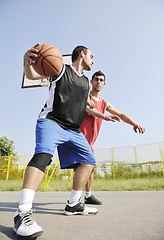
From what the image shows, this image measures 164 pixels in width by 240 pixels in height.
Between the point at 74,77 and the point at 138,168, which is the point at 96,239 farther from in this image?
the point at 138,168

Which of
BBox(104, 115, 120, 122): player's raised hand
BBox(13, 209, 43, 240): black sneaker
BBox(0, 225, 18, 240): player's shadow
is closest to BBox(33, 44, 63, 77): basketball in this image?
BBox(104, 115, 120, 122): player's raised hand

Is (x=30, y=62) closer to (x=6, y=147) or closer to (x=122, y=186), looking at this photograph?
(x=122, y=186)

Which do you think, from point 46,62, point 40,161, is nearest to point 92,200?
point 40,161

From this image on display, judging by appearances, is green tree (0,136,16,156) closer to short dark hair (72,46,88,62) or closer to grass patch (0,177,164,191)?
grass patch (0,177,164,191)

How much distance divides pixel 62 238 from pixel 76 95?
1.29 metres

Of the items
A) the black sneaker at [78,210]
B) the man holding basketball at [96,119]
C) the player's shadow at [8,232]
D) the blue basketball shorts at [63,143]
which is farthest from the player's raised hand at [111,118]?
the player's shadow at [8,232]

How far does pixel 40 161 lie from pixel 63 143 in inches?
16.9

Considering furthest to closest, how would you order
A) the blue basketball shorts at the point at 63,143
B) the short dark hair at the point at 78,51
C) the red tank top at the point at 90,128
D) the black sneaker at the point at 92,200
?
1. the red tank top at the point at 90,128
2. the black sneaker at the point at 92,200
3. the short dark hair at the point at 78,51
4. the blue basketball shorts at the point at 63,143

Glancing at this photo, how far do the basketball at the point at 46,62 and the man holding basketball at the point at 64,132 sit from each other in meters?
0.05

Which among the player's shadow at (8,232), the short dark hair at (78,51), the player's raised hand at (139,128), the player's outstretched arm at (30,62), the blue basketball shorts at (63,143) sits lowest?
the player's shadow at (8,232)

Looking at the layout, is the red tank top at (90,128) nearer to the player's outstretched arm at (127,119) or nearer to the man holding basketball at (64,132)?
the player's outstretched arm at (127,119)

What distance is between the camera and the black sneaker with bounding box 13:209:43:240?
1177 mm

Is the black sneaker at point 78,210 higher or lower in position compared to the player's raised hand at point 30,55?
lower

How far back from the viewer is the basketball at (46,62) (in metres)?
1.83
